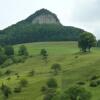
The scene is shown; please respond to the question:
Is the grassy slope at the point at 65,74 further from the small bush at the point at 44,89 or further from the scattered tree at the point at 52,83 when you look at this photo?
the scattered tree at the point at 52,83

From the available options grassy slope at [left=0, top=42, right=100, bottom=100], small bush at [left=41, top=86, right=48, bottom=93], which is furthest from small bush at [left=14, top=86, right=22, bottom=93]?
small bush at [left=41, top=86, right=48, bottom=93]

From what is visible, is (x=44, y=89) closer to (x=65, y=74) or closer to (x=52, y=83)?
(x=52, y=83)

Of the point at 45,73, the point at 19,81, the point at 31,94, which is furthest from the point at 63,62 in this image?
the point at 31,94

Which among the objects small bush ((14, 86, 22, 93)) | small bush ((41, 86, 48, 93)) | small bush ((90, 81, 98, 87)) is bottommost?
small bush ((14, 86, 22, 93))

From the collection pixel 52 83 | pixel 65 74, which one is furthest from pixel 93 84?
pixel 65 74

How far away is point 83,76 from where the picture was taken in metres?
140

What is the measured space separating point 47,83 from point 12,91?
38.4 feet

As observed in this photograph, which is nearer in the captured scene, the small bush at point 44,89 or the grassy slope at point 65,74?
the small bush at point 44,89

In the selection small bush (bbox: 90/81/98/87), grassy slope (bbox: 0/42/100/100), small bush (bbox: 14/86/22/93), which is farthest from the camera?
small bush (bbox: 14/86/22/93)

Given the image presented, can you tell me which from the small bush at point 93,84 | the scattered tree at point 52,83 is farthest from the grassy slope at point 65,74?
the scattered tree at point 52,83

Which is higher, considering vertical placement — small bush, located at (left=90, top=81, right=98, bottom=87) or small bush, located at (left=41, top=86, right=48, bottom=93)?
small bush, located at (left=90, top=81, right=98, bottom=87)

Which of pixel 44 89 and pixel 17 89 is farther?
pixel 17 89

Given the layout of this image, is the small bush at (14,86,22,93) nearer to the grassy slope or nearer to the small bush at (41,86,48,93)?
the grassy slope

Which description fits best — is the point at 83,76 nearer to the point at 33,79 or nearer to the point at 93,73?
the point at 93,73
